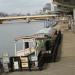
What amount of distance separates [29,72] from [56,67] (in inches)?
85.4

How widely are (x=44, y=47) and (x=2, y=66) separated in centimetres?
1022

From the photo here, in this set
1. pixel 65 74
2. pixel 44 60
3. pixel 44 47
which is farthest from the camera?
pixel 44 47

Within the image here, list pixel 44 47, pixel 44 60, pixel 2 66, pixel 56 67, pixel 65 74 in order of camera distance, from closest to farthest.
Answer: pixel 65 74 < pixel 2 66 < pixel 56 67 < pixel 44 60 < pixel 44 47

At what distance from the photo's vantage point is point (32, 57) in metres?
21.6

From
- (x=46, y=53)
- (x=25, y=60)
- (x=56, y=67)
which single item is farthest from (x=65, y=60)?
Result: (x=25, y=60)

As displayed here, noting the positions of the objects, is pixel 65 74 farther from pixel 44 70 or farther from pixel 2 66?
pixel 2 66

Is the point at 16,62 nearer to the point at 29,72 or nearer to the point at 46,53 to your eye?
the point at 29,72

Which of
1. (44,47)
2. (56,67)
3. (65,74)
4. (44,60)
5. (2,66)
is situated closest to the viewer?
(65,74)

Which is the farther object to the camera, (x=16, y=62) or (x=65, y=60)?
(x=65, y=60)

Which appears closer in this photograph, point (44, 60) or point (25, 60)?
point (25, 60)

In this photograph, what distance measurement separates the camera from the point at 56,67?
21.6m

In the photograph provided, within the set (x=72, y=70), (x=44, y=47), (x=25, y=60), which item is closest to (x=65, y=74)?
(x=72, y=70)

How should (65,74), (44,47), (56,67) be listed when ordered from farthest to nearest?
(44,47)
(56,67)
(65,74)

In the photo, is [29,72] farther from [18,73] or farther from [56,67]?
[56,67]
